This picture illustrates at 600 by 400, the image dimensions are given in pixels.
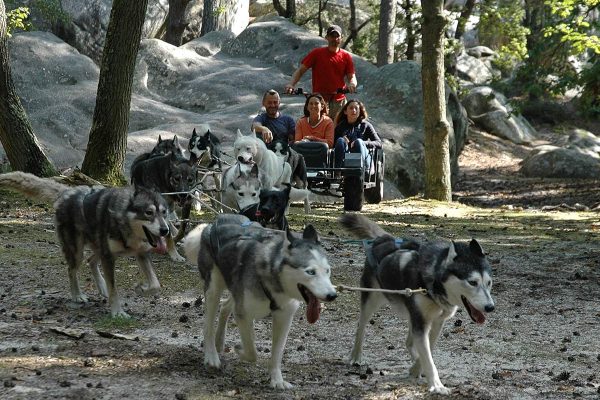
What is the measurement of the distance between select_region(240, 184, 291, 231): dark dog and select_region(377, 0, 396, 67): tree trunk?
20237 mm

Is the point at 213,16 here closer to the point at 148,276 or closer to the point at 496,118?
the point at 496,118

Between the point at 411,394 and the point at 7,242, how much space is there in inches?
248

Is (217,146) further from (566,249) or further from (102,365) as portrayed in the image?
(102,365)

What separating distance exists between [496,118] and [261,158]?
2349cm

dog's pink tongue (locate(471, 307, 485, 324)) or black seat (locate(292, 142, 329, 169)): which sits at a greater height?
black seat (locate(292, 142, 329, 169))

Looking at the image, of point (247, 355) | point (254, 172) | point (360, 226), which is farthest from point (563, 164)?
point (247, 355)

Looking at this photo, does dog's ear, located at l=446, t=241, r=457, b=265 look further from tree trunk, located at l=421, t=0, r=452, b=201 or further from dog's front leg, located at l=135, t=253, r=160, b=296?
tree trunk, located at l=421, t=0, r=452, b=201

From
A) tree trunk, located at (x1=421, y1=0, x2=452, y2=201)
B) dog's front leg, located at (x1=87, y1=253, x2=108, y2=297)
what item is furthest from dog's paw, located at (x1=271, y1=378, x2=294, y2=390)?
tree trunk, located at (x1=421, y1=0, x2=452, y2=201)

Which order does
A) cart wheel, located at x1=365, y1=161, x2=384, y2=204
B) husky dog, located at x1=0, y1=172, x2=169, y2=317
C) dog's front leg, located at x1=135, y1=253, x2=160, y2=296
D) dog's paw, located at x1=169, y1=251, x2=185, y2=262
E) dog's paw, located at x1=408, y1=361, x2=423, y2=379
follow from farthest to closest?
cart wheel, located at x1=365, y1=161, x2=384, y2=204 → dog's paw, located at x1=169, y1=251, x2=185, y2=262 → dog's front leg, located at x1=135, y1=253, x2=160, y2=296 → husky dog, located at x1=0, y1=172, x2=169, y2=317 → dog's paw, located at x1=408, y1=361, x2=423, y2=379

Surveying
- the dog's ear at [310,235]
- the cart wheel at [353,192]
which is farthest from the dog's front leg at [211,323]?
the cart wheel at [353,192]

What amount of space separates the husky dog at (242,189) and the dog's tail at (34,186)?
223 cm

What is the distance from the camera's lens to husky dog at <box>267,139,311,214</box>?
12820 millimetres

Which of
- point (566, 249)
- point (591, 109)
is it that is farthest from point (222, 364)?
point (591, 109)

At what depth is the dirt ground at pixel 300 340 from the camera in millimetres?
5508
